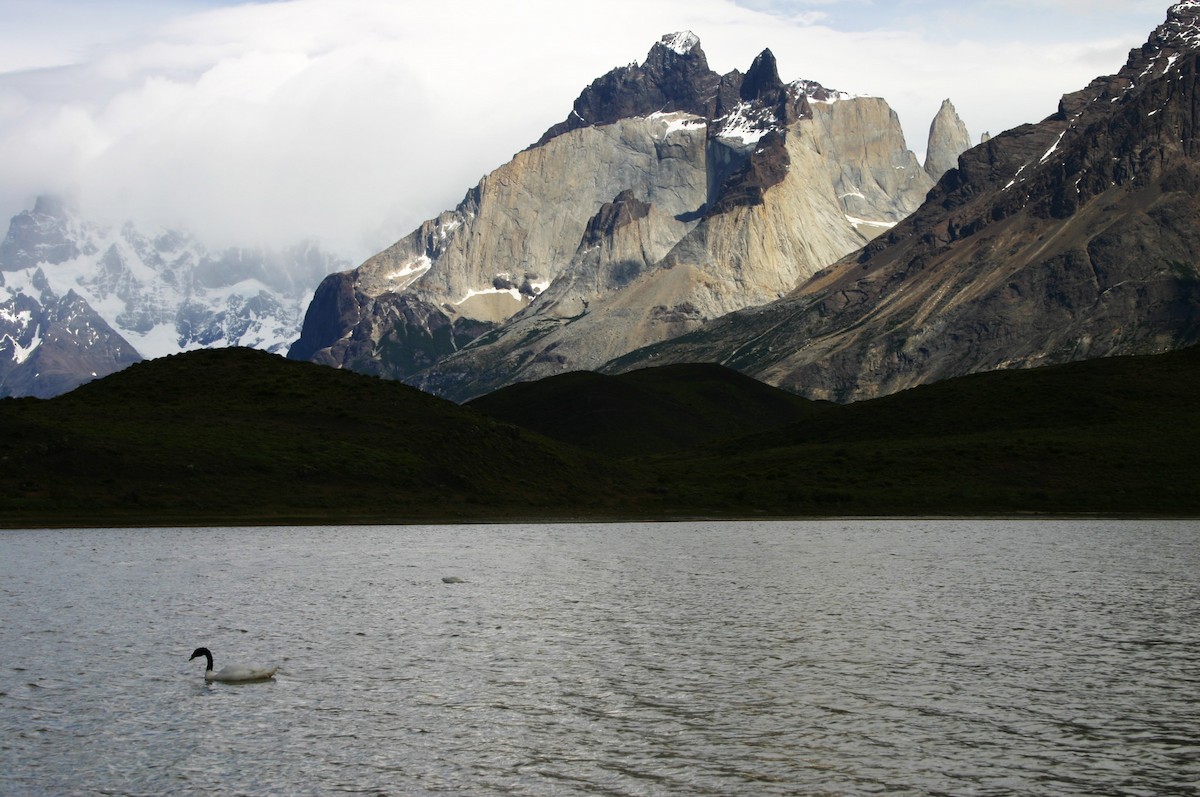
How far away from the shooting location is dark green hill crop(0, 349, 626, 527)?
144 meters

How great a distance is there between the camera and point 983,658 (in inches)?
2149

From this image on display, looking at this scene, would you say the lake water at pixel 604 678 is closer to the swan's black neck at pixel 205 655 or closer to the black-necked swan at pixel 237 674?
the swan's black neck at pixel 205 655

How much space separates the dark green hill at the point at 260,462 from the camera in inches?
5689

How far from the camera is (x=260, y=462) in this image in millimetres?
161375

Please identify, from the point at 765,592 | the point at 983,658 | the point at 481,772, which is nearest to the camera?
the point at 481,772

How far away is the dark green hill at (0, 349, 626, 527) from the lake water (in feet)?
153

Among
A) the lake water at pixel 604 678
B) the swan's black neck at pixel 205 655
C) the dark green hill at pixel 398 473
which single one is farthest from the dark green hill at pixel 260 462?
the swan's black neck at pixel 205 655

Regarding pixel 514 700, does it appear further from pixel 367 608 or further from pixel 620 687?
pixel 367 608

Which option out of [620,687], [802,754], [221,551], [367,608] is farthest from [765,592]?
[221,551]

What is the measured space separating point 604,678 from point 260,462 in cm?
11731

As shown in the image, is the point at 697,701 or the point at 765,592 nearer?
the point at 697,701

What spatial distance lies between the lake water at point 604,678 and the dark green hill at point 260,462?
46.5 m

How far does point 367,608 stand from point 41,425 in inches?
3905

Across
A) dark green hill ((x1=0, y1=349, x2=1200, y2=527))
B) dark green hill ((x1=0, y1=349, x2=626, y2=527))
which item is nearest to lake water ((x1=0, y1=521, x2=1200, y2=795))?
dark green hill ((x1=0, y1=349, x2=626, y2=527))
